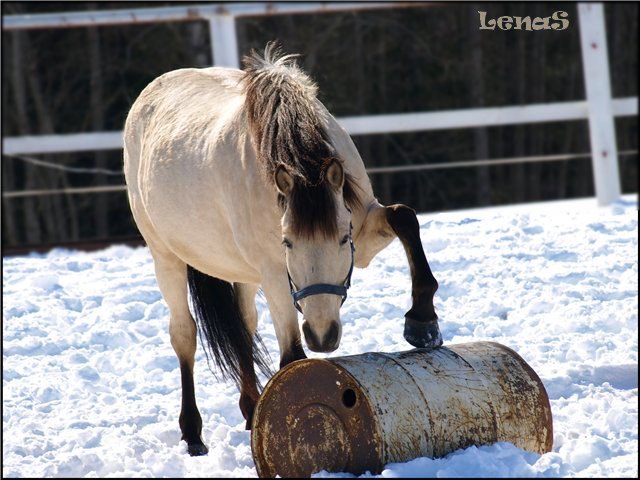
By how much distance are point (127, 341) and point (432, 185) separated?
12768 mm

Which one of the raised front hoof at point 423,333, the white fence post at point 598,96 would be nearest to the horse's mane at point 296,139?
the raised front hoof at point 423,333

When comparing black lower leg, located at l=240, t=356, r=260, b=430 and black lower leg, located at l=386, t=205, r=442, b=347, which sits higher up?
black lower leg, located at l=386, t=205, r=442, b=347

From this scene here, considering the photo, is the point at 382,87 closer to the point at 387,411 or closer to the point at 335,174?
the point at 335,174

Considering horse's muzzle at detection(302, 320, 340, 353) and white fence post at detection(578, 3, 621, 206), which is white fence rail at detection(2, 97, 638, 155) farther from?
horse's muzzle at detection(302, 320, 340, 353)

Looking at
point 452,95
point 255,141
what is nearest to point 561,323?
point 255,141

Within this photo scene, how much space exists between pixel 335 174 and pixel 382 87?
16141 millimetres

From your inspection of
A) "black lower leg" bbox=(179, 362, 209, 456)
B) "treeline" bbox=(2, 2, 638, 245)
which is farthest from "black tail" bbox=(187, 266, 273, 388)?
"treeline" bbox=(2, 2, 638, 245)

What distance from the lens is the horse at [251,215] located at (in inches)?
143

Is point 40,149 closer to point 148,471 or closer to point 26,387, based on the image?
point 26,387

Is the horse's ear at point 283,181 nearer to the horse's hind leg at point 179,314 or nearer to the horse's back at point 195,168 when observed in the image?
the horse's back at point 195,168

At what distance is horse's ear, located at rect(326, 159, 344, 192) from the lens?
369cm

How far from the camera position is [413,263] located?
3957 millimetres

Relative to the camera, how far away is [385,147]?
1884cm

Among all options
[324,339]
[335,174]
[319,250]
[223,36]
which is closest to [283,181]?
[335,174]
